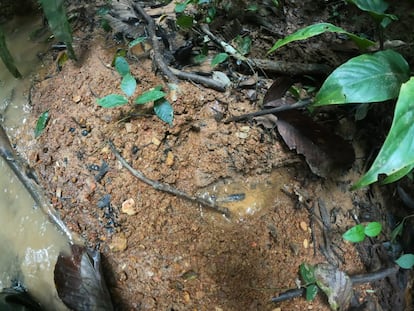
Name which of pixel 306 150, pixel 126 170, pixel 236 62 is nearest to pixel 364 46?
pixel 306 150

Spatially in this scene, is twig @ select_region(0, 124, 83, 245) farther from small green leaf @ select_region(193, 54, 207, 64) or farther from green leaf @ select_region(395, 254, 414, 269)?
green leaf @ select_region(395, 254, 414, 269)

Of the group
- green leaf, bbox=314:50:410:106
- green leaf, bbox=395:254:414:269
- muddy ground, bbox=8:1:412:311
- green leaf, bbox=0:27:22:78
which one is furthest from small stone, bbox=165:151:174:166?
green leaf, bbox=395:254:414:269

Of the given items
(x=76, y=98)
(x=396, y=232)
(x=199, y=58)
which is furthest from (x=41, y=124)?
(x=396, y=232)

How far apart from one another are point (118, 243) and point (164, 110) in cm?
53

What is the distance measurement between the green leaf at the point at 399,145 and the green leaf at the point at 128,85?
37.1 inches

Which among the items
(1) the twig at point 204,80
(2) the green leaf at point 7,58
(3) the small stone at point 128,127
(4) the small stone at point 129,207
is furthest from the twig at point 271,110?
(2) the green leaf at point 7,58

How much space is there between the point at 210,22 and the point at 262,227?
1.00 m

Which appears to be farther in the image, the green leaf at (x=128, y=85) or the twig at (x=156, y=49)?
the twig at (x=156, y=49)

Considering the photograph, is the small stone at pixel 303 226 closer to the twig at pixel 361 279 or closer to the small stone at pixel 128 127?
the twig at pixel 361 279

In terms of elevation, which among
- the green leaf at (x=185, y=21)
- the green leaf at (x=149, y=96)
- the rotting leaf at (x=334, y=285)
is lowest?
the rotting leaf at (x=334, y=285)

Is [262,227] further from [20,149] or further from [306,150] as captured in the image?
[20,149]

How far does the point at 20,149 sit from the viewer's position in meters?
1.80

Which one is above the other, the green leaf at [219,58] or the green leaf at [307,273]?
the green leaf at [219,58]

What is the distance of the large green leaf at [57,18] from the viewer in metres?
1.69
